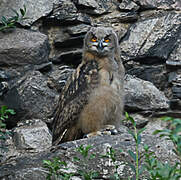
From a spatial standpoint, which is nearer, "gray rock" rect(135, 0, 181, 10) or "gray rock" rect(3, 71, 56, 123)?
"gray rock" rect(3, 71, 56, 123)

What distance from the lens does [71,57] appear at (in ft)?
18.7

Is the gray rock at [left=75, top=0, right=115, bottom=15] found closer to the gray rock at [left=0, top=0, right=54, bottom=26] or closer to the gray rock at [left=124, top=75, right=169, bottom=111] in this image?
the gray rock at [left=0, top=0, right=54, bottom=26]

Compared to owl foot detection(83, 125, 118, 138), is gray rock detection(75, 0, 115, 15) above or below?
above

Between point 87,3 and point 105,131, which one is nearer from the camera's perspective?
point 105,131

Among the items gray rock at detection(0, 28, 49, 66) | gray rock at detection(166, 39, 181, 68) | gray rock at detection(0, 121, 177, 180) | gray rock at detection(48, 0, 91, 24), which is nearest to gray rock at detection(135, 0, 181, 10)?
gray rock at detection(166, 39, 181, 68)

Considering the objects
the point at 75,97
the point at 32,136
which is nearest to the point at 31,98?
the point at 32,136

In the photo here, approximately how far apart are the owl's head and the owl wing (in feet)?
0.45

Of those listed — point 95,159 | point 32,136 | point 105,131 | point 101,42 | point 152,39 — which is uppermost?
point 101,42

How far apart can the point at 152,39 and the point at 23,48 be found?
5.64ft

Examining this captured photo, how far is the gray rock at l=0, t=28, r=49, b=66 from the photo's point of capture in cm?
531

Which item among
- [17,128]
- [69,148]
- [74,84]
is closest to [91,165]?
[69,148]

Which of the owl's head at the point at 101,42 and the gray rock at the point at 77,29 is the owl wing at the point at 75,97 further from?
the gray rock at the point at 77,29

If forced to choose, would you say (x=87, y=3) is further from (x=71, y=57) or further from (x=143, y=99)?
(x=143, y=99)

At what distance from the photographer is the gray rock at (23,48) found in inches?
209
